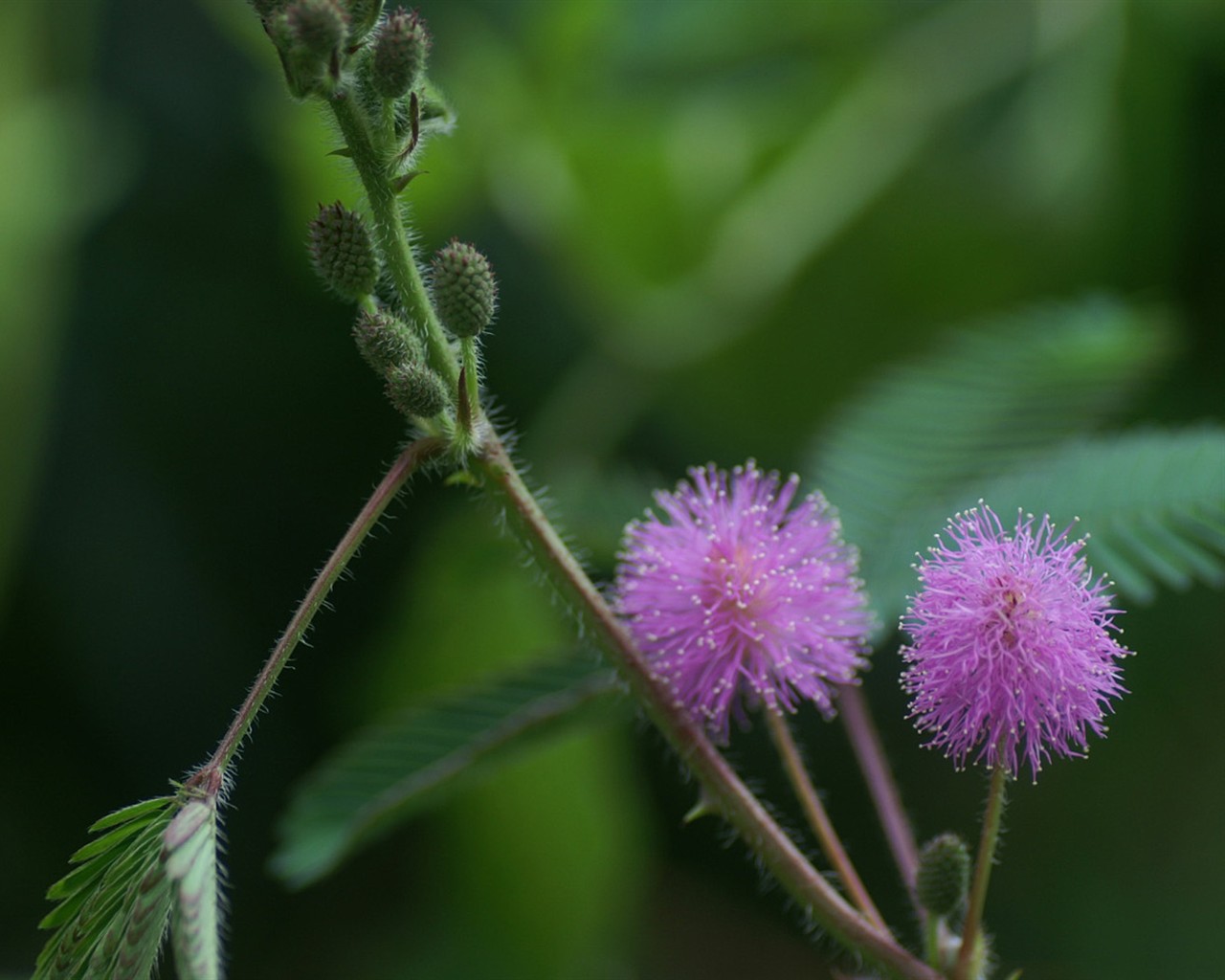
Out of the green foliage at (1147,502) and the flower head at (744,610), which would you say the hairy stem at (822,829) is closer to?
the flower head at (744,610)

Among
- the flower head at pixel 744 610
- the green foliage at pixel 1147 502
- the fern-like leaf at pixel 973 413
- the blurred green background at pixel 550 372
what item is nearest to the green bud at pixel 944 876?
the flower head at pixel 744 610

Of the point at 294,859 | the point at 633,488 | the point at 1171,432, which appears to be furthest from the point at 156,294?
the point at 1171,432

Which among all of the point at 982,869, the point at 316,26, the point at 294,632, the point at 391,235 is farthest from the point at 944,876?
the point at 316,26

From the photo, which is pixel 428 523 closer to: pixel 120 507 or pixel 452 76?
pixel 120 507

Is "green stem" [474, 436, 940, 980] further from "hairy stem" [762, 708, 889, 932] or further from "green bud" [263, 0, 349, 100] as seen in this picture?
"green bud" [263, 0, 349, 100]

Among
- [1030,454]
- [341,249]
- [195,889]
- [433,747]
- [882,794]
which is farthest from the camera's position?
[1030,454]

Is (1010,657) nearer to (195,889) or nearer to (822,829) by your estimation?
(822,829)

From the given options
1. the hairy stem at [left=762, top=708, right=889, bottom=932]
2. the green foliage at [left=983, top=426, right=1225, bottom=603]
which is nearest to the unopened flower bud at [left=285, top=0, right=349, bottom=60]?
the hairy stem at [left=762, top=708, right=889, bottom=932]
